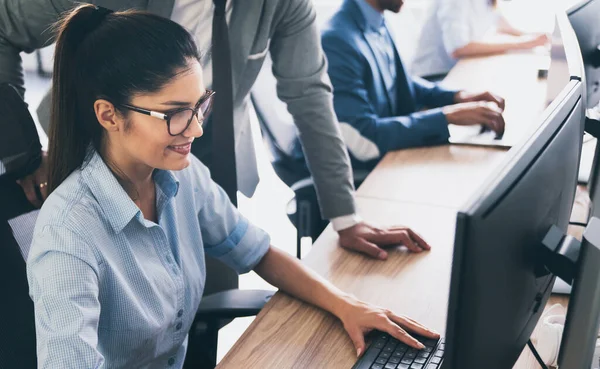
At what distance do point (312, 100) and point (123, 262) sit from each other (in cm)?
69

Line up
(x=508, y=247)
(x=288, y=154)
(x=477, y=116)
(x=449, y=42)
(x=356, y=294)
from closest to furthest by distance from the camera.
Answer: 1. (x=508, y=247)
2. (x=356, y=294)
3. (x=288, y=154)
4. (x=477, y=116)
5. (x=449, y=42)

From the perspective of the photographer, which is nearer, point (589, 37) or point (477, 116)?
point (589, 37)

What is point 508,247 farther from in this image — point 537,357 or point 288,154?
point 288,154

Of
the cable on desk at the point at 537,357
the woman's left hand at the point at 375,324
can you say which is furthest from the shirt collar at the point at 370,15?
the cable on desk at the point at 537,357

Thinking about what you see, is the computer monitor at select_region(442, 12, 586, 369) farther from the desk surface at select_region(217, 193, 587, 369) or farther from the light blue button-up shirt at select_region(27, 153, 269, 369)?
the light blue button-up shirt at select_region(27, 153, 269, 369)

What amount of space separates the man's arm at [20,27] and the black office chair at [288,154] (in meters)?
0.51

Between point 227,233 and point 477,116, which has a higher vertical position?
point 227,233

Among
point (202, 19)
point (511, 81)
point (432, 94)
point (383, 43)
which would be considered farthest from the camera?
point (511, 81)

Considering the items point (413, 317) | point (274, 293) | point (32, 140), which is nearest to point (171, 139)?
point (32, 140)

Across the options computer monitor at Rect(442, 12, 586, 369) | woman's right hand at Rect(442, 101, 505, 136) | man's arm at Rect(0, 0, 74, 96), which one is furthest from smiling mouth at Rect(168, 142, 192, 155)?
woman's right hand at Rect(442, 101, 505, 136)

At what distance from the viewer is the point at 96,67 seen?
107cm

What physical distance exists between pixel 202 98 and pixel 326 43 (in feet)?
3.09

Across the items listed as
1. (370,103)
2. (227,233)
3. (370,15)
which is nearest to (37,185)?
(227,233)

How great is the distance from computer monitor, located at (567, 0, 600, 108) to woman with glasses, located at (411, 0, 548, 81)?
4.24ft
